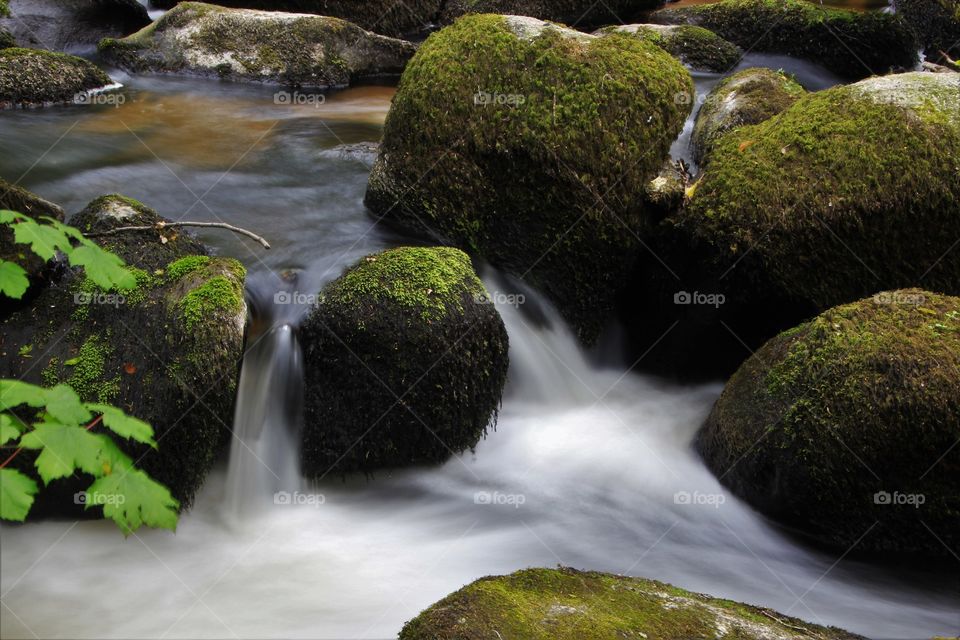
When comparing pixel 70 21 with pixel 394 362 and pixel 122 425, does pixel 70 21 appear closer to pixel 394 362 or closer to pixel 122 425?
pixel 394 362

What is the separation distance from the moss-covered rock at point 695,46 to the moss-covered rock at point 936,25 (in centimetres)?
240

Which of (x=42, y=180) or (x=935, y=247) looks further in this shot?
(x=42, y=180)

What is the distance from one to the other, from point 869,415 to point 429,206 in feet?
10.1

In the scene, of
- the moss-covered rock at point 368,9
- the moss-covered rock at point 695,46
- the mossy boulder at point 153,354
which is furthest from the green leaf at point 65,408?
the moss-covered rock at point 368,9

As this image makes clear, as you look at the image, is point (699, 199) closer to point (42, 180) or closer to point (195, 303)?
point (195, 303)

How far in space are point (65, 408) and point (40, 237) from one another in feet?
1.89

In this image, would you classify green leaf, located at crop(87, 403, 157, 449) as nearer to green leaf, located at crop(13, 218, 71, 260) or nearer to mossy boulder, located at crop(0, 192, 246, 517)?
green leaf, located at crop(13, 218, 71, 260)

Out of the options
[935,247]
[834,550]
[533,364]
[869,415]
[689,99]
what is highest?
[689,99]

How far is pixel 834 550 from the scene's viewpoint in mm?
4422

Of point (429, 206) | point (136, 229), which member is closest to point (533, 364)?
point (429, 206)

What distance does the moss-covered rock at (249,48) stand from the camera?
955 centimetres

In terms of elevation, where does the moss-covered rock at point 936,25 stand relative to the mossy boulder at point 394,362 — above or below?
above

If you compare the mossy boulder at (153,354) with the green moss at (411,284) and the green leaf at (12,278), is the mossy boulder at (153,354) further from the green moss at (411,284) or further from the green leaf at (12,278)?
the green leaf at (12,278)

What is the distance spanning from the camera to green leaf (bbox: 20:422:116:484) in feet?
6.40
